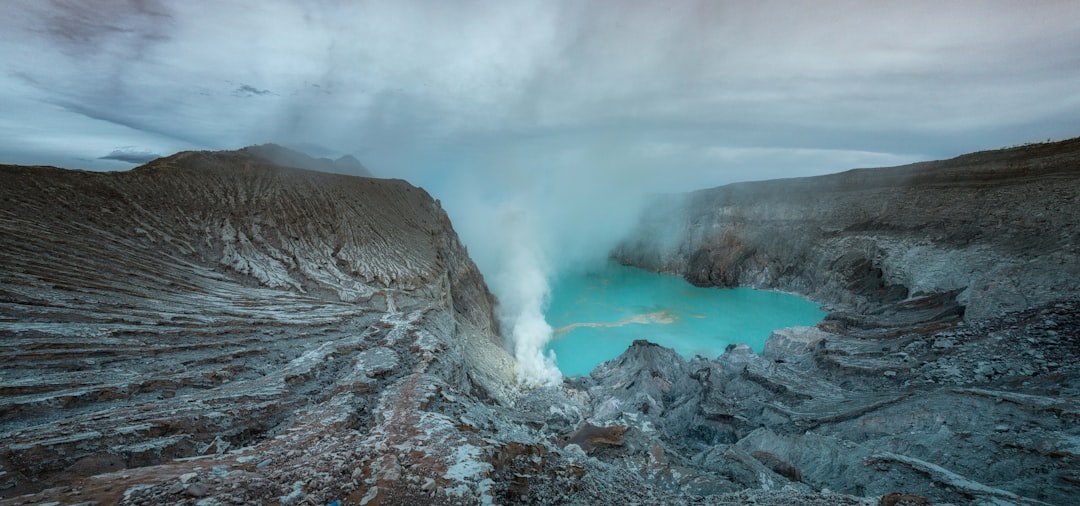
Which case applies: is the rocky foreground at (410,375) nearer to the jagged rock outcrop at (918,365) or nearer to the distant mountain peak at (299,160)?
the jagged rock outcrop at (918,365)

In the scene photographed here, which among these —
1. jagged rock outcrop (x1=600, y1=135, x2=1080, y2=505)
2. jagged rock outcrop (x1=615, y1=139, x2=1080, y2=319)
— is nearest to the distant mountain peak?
jagged rock outcrop (x1=600, y1=135, x2=1080, y2=505)

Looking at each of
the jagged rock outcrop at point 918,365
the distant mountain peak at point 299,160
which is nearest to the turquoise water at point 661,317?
the jagged rock outcrop at point 918,365

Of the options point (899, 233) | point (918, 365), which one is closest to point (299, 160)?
point (918, 365)

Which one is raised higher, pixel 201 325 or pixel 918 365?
pixel 201 325

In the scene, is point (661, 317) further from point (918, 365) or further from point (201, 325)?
point (201, 325)

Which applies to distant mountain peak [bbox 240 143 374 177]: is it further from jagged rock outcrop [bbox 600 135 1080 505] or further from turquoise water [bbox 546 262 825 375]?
jagged rock outcrop [bbox 600 135 1080 505]

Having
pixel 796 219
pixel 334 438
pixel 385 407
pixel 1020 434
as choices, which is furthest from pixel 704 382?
pixel 796 219
